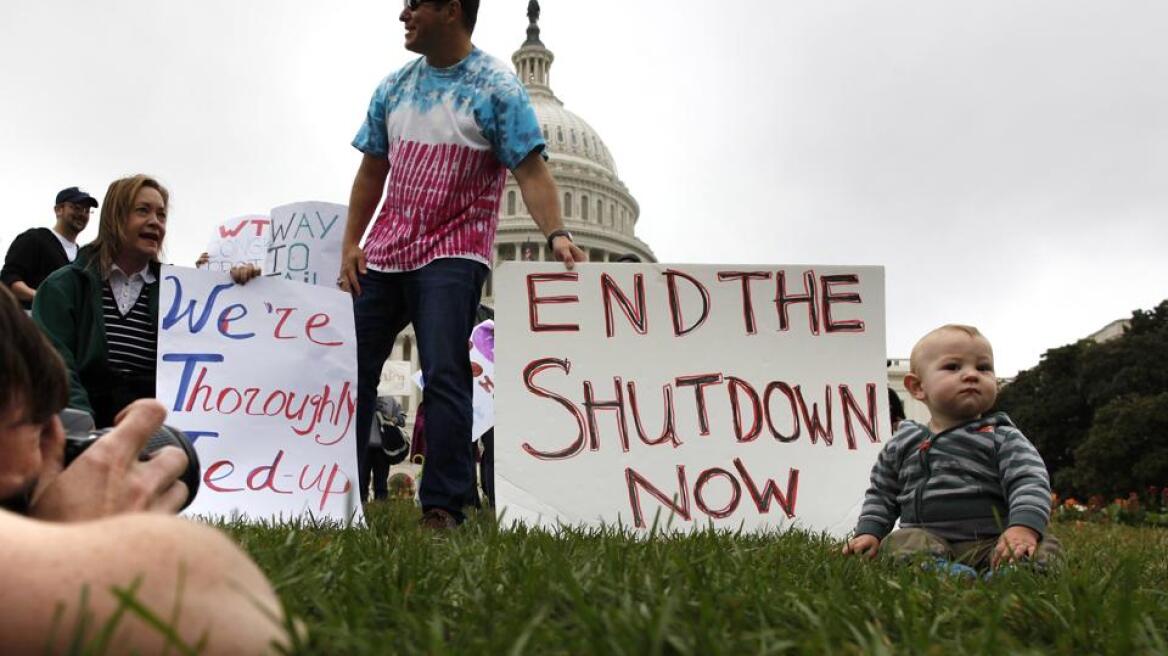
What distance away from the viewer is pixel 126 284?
3.87 metres

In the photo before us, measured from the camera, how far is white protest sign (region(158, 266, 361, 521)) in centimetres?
398

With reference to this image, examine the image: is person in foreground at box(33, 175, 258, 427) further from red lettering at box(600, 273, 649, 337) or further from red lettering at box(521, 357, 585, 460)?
red lettering at box(600, 273, 649, 337)

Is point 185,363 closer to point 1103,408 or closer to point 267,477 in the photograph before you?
point 267,477

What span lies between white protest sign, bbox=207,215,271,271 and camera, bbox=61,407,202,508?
613 cm

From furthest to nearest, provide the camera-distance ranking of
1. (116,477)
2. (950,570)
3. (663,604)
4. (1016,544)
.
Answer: (1016,544) → (950,570) → (663,604) → (116,477)

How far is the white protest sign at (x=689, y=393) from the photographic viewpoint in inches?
158

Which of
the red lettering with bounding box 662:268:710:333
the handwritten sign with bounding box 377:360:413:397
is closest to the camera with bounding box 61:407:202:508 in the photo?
the red lettering with bounding box 662:268:710:333

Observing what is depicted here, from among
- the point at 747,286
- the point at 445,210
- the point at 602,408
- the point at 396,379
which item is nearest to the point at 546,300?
the point at 602,408

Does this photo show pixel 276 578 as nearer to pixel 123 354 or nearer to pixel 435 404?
pixel 435 404

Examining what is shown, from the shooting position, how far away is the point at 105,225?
3.71 metres

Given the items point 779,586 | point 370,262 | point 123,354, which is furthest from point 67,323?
point 779,586

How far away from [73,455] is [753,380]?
3316 millimetres

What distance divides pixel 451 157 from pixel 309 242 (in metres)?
2.64

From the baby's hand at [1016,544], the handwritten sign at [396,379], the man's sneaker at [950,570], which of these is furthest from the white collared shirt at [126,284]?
the handwritten sign at [396,379]
